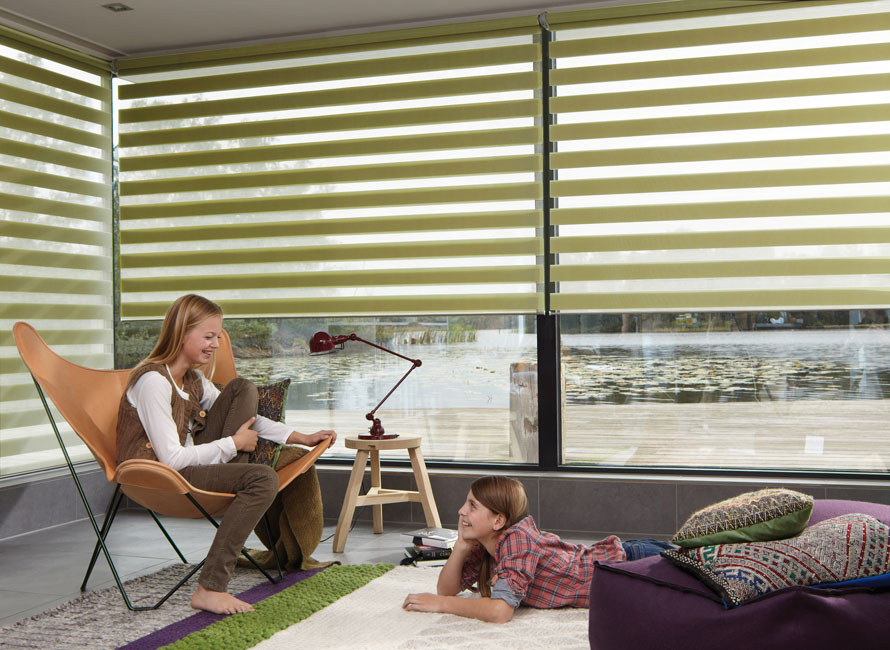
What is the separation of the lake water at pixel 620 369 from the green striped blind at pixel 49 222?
0.98 meters

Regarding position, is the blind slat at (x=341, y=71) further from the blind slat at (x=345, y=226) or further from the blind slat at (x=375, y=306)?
the blind slat at (x=375, y=306)

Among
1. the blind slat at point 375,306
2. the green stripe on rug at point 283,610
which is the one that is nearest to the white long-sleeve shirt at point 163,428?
the green stripe on rug at point 283,610

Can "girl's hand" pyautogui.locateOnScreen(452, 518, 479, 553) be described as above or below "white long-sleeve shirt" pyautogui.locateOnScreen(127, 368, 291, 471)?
below

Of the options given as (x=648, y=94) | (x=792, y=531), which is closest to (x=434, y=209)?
(x=648, y=94)

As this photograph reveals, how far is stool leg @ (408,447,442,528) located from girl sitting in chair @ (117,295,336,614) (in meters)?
0.68

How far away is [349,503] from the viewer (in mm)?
4043

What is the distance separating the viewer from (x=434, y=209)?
4.61m

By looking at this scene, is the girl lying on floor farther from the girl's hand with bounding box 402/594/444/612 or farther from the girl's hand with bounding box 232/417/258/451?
the girl's hand with bounding box 232/417/258/451

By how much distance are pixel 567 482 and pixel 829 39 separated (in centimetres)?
243

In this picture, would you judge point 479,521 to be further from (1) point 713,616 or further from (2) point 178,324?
(2) point 178,324

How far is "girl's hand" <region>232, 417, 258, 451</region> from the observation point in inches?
132

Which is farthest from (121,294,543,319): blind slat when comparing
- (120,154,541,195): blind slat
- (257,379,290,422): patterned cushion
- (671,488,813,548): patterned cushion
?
(671,488,813,548): patterned cushion

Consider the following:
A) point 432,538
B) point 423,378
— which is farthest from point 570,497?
point 423,378

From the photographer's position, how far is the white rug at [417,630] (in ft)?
8.79
